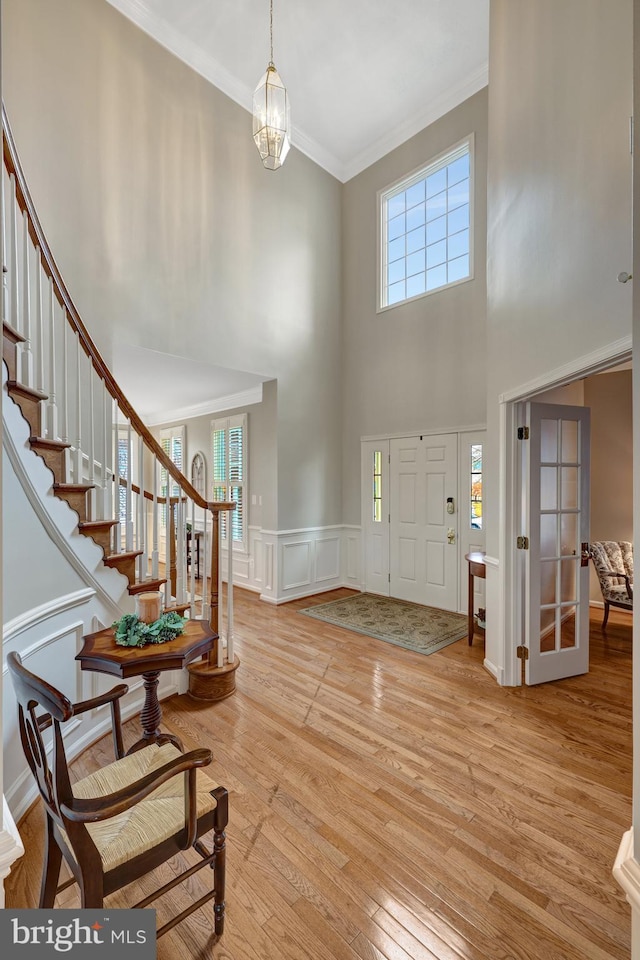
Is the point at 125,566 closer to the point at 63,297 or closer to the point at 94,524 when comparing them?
the point at 94,524

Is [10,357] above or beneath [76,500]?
above

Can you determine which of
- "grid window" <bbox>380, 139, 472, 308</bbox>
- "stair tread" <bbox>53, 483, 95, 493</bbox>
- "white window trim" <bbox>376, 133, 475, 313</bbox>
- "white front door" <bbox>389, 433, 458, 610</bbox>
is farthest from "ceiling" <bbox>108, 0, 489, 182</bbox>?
"stair tread" <bbox>53, 483, 95, 493</bbox>

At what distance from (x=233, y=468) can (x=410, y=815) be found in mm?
4908

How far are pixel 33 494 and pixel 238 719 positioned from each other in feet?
6.02

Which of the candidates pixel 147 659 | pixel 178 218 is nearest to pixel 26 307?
pixel 147 659

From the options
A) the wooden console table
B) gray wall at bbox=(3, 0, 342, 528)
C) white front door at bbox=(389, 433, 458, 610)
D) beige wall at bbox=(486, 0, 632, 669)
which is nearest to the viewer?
the wooden console table

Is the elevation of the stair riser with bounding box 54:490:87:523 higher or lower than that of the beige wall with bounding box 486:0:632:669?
lower

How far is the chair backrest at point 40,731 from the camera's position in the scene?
47.7 inches

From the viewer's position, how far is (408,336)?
18.4 feet

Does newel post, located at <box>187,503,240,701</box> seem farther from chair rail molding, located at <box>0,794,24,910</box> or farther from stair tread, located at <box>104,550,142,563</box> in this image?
chair rail molding, located at <box>0,794,24,910</box>

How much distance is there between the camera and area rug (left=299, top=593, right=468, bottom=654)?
4273 mm

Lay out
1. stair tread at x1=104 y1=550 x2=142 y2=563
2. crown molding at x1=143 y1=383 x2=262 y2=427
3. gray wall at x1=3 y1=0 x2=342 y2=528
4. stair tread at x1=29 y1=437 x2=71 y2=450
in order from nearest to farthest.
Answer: stair tread at x1=29 y1=437 x2=71 y2=450, stair tread at x1=104 y1=550 x2=142 y2=563, gray wall at x1=3 y1=0 x2=342 y2=528, crown molding at x1=143 y1=383 x2=262 y2=427

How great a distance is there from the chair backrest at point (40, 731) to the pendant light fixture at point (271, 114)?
11.5 ft

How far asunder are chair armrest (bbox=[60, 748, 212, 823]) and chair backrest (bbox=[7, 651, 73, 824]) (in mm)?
40
